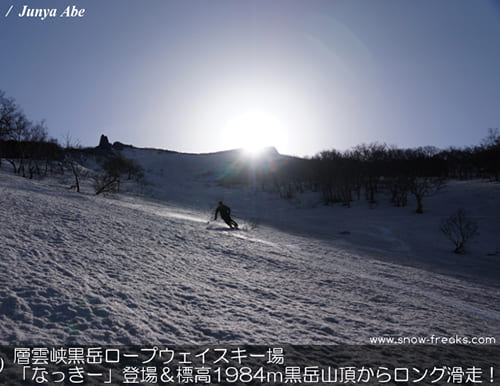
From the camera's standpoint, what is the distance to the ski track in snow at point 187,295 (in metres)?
3.14

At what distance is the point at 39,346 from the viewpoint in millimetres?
2617

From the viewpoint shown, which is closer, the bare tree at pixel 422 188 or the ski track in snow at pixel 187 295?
the ski track in snow at pixel 187 295

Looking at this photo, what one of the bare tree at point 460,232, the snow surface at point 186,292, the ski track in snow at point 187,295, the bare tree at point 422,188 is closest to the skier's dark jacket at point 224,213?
the snow surface at point 186,292

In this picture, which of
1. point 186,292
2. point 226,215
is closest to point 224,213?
point 226,215

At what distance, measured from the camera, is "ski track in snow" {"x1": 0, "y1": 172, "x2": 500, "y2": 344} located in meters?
3.14

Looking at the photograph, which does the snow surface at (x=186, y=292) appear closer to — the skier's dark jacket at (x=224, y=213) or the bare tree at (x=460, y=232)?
the skier's dark jacket at (x=224, y=213)

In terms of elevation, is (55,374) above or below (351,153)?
below

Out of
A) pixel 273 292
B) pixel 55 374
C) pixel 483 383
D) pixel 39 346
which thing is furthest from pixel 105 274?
pixel 483 383

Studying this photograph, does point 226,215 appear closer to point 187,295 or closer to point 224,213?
point 224,213

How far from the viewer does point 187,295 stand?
4.29 m

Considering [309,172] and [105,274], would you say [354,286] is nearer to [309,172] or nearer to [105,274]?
[105,274]

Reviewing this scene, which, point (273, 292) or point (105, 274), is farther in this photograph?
point (273, 292)

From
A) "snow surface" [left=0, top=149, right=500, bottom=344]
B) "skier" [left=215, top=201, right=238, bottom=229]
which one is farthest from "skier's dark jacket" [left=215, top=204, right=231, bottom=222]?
"snow surface" [left=0, top=149, right=500, bottom=344]

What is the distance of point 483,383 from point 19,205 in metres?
11.9
